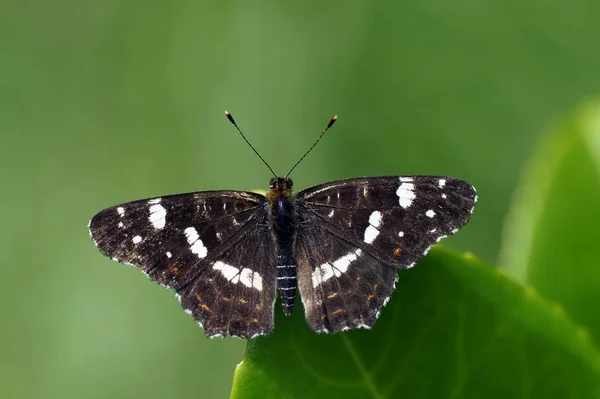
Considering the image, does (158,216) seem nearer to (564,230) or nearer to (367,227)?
(367,227)

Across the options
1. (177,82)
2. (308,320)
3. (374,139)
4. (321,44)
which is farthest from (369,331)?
(177,82)

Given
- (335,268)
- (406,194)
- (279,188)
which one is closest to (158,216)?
(279,188)

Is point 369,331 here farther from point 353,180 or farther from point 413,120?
→ point 413,120

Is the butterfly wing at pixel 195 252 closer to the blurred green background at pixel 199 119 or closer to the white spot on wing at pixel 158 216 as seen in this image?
the white spot on wing at pixel 158 216

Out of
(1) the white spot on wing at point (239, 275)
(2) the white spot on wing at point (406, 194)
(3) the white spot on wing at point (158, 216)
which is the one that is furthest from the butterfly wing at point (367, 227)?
(3) the white spot on wing at point (158, 216)

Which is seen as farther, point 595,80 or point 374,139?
point 374,139

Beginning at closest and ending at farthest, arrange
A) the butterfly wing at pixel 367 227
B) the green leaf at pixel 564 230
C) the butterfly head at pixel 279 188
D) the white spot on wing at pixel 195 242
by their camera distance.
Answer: the green leaf at pixel 564 230
the butterfly wing at pixel 367 227
the white spot on wing at pixel 195 242
the butterfly head at pixel 279 188
